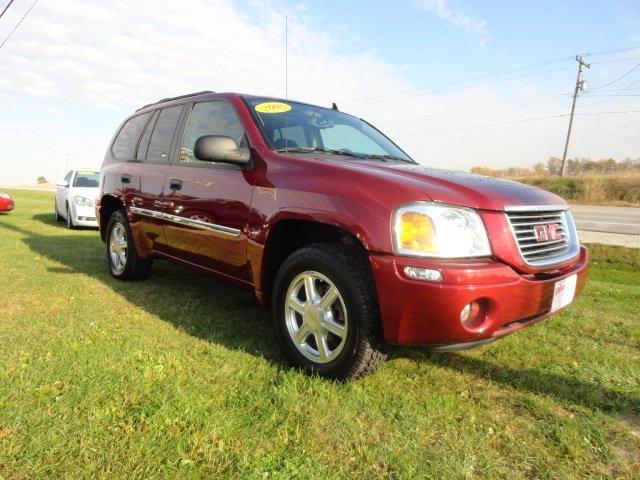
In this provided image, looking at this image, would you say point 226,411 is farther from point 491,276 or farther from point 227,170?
point 227,170

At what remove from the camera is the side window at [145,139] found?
4.43m

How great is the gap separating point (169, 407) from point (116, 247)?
324 centimetres

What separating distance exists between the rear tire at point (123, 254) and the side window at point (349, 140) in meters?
2.25

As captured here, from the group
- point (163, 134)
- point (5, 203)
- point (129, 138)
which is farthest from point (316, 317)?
point (5, 203)

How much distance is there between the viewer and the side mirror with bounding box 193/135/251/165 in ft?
9.71

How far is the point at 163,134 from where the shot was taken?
4211 mm

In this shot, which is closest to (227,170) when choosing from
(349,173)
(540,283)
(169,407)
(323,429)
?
(349,173)

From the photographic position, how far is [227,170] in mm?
3221

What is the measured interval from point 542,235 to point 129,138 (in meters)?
4.10

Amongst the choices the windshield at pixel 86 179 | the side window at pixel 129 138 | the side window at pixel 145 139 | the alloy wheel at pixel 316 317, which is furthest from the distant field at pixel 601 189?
the alloy wheel at pixel 316 317

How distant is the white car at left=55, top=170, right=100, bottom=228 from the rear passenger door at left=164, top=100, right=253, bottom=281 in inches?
268

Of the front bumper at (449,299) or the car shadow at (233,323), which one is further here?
the car shadow at (233,323)

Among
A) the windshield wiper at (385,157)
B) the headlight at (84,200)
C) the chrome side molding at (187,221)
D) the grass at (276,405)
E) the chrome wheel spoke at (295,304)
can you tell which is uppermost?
the windshield wiper at (385,157)

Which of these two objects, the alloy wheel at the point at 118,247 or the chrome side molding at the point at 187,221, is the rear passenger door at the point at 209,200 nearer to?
the chrome side molding at the point at 187,221
